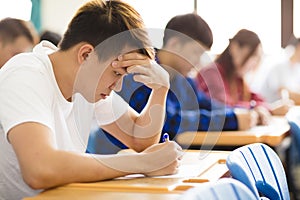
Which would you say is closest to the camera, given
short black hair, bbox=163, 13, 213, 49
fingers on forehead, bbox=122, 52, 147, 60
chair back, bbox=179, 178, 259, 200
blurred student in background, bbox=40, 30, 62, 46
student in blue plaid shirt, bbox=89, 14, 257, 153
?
chair back, bbox=179, 178, 259, 200

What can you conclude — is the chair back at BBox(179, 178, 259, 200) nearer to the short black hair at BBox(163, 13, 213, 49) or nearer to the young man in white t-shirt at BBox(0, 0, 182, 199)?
the young man in white t-shirt at BBox(0, 0, 182, 199)

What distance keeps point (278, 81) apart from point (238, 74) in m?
1.56

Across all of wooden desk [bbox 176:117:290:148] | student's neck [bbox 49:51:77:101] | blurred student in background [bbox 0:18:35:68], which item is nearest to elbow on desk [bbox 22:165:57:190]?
student's neck [bbox 49:51:77:101]

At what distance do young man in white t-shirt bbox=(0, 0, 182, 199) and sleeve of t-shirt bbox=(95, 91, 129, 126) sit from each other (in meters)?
0.20

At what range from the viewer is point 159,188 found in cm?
158

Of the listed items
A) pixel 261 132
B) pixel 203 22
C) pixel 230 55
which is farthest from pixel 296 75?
pixel 203 22

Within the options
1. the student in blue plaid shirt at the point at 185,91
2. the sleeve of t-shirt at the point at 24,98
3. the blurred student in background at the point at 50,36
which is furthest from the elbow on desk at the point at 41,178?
the blurred student in background at the point at 50,36

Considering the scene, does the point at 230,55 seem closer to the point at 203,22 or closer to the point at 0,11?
the point at 203,22

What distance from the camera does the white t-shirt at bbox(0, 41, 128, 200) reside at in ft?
5.52

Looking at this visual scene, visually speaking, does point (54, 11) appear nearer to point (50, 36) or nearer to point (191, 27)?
point (50, 36)

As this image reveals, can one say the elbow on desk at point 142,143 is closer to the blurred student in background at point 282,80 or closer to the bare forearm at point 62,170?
the bare forearm at point 62,170

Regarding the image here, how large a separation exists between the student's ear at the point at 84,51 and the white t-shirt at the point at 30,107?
0.09 metres

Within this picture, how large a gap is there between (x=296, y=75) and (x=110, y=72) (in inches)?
165

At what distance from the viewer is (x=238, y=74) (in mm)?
4102
